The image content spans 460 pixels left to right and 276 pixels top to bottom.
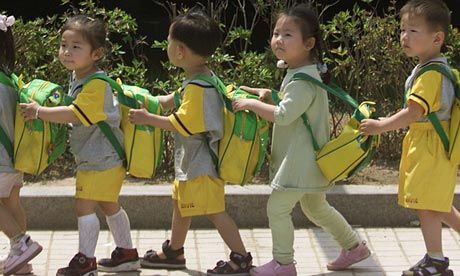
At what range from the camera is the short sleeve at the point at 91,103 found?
534cm

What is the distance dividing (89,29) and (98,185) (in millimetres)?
805

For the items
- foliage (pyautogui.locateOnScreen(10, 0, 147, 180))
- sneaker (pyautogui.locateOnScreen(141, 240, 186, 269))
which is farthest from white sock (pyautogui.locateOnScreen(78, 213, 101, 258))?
foliage (pyautogui.locateOnScreen(10, 0, 147, 180))

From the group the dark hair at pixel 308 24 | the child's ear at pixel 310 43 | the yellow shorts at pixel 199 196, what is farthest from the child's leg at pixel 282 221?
the child's ear at pixel 310 43

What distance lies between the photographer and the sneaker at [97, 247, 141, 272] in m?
5.77

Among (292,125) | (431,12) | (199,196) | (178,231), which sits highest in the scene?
(431,12)

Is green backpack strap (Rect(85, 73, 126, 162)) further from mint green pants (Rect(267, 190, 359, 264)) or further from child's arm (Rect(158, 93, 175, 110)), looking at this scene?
mint green pants (Rect(267, 190, 359, 264))

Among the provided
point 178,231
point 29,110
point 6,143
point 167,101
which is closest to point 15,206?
point 6,143

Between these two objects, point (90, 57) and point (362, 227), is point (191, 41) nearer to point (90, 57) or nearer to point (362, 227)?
point (90, 57)

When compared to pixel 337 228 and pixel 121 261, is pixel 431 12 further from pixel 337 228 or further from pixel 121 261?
pixel 121 261

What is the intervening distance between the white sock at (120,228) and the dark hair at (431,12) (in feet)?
6.03

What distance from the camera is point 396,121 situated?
524 cm

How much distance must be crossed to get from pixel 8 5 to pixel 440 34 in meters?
7.52

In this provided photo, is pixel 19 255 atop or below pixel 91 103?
below

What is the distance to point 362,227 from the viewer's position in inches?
263
